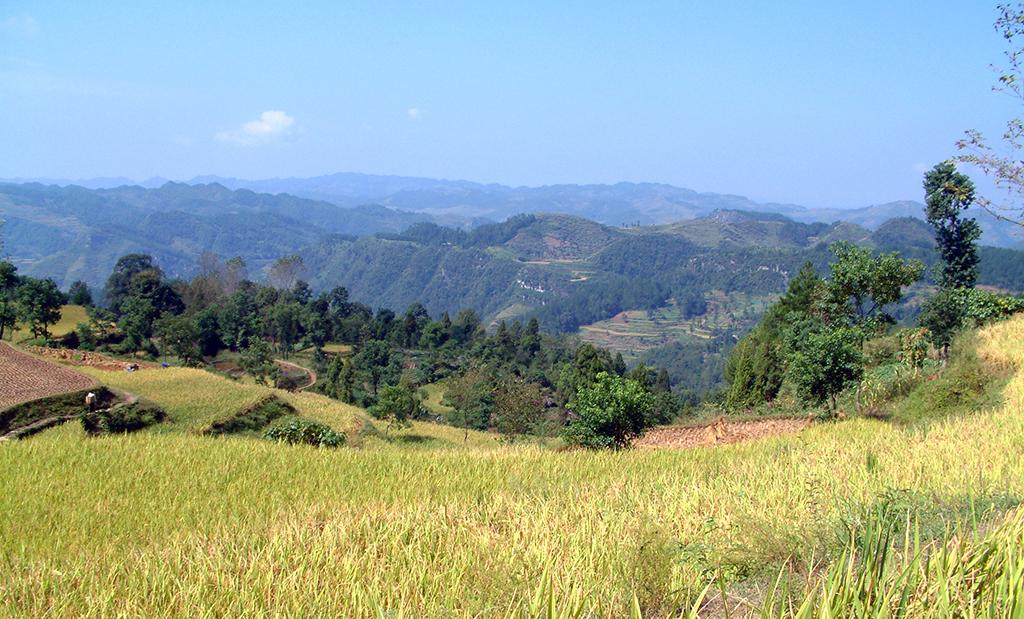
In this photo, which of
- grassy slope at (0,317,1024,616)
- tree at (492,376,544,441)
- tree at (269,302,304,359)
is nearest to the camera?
grassy slope at (0,317,1024,616)

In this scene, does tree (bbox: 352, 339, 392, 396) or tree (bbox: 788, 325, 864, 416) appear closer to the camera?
tree (bbox: 788, 325, 864, 416)

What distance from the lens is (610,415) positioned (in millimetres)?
15727

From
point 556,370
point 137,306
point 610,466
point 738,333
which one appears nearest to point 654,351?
point 738,333

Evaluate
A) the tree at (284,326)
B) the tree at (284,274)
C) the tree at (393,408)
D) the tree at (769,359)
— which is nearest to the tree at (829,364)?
the tree at (769,359)

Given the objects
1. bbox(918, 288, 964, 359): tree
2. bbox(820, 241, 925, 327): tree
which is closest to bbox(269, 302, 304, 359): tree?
bbox(820, 241, 925, 327): tree

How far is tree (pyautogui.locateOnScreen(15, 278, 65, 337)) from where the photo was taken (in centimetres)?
4391

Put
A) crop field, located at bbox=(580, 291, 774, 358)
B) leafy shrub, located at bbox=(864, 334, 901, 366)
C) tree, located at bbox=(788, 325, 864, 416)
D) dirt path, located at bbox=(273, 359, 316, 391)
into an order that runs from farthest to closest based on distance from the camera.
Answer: crop field, located at bbox=(580, 291, 774, 358)
dirt path, located at bbox=(273, 359, 316, 391)
leafy shrub, located at bbox=(864, 334, 901, 366)
tree, located at bbox=(788, 325, 864, 416)

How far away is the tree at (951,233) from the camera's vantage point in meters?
28.4

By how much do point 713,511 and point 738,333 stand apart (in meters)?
140

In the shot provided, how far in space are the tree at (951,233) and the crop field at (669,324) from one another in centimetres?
9875

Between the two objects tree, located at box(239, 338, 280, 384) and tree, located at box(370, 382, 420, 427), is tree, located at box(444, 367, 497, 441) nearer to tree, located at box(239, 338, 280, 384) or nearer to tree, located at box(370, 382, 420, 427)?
tree, located at box(239, 338, 280, 384)

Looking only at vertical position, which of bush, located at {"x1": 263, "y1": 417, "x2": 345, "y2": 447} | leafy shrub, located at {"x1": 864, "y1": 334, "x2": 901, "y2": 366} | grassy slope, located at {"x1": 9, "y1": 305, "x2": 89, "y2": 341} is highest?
leafy shrub, located at {"x1": 864, "y1": 334, "x2": 901, "y2": 366}

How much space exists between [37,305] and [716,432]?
141ft

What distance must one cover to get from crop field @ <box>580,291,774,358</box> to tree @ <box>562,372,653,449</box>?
114352mm
